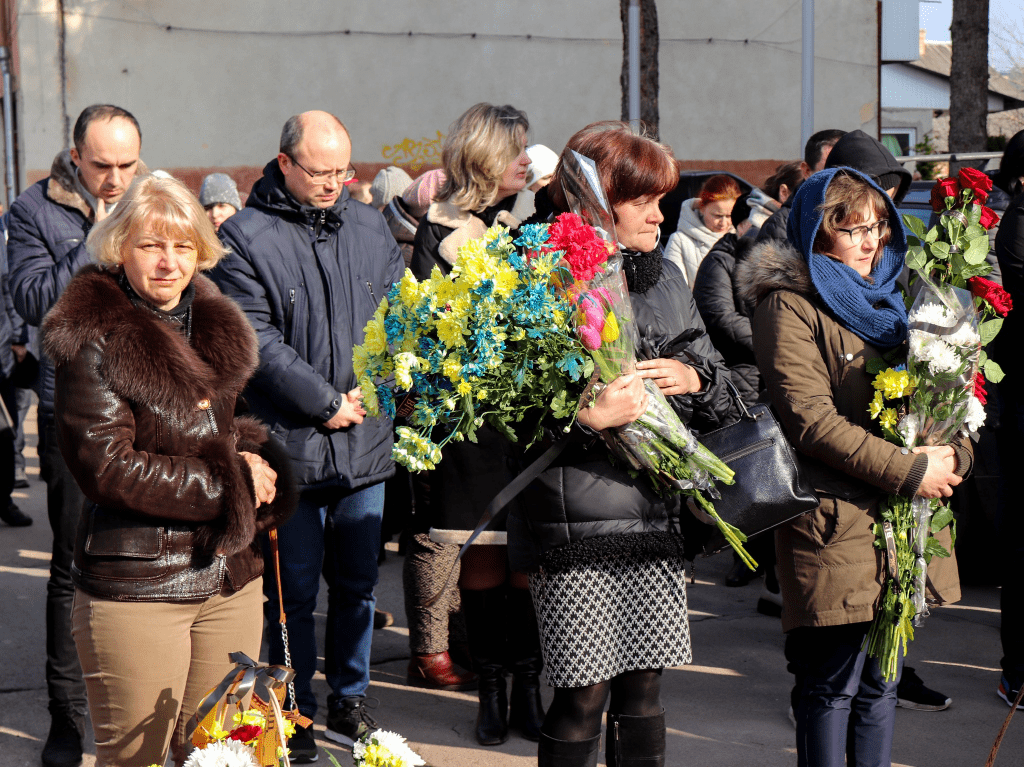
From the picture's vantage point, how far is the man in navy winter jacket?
3.81m

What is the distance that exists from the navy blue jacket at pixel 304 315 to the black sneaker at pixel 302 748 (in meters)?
0.87

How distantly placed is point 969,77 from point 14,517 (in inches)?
488

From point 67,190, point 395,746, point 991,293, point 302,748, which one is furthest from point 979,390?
point 67,190

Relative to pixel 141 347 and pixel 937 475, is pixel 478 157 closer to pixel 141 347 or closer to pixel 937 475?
pixel 141 347

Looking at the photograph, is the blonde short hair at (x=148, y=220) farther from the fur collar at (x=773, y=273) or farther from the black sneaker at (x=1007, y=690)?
the black sneaker at (x=1007, y=690)

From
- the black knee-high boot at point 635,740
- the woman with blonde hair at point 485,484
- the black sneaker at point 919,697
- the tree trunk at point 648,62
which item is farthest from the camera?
the tree trunk at point 648,62

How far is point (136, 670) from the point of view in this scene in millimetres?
2689

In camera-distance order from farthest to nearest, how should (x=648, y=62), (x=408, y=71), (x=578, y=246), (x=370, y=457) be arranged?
(x=408, y=71)
(x=648, y=62)
(x=370, y=457)
(x=578, y=246)

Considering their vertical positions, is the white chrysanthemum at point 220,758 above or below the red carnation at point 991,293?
below

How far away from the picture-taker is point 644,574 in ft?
9.76

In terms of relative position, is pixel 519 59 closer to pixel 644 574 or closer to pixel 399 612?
pixel 399 612

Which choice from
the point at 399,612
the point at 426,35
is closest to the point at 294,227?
the point at 399,612

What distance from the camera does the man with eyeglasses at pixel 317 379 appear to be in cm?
371

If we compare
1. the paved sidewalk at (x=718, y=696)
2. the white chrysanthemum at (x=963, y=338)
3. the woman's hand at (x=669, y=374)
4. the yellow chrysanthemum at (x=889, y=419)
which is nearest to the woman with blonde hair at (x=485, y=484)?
the paved sidewalk at (x=718, y=696)
